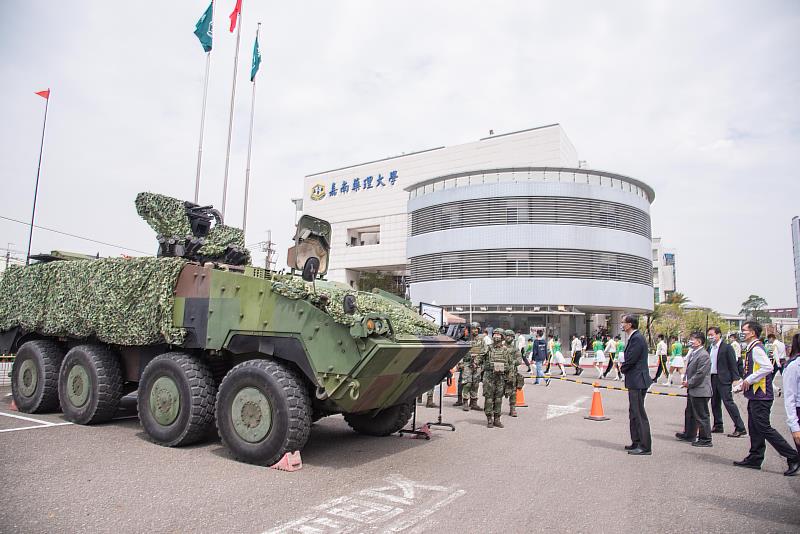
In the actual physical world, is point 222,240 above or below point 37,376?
above

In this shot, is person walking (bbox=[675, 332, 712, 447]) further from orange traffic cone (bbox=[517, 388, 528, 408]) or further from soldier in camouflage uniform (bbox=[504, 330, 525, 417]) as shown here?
orange traffic cone (bbox=[517, 388, 528, 408])

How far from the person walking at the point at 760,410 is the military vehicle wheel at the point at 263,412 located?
5.07 metres

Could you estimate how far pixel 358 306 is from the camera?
6.46m

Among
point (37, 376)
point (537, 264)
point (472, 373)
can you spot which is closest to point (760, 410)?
point (472, 373)

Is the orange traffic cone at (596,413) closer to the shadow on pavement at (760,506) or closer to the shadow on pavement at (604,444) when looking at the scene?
the shadow on pavement at (604,444)

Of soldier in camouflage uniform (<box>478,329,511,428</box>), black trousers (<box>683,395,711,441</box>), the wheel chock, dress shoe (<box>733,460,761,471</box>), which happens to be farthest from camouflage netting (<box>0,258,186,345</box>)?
black trousers (<box>683,395,711,441</box>)

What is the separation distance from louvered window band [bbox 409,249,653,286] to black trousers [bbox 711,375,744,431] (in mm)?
27799

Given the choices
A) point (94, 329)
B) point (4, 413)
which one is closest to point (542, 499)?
point (94, 329)

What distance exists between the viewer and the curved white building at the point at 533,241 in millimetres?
37000

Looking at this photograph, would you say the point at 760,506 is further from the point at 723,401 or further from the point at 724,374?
the point at 724,374

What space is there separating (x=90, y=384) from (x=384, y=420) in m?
4.19

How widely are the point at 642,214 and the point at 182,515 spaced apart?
40.7m

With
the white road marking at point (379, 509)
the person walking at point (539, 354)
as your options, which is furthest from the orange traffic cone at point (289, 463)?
the person walking at point (539, 354)

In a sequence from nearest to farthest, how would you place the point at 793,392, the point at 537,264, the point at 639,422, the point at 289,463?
the point at 793,392 < the point at 289,463 < the point at 639,422 < the point at 537,264
